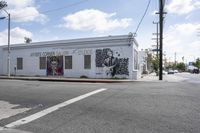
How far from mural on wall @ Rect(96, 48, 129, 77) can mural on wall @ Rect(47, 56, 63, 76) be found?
5240 mm

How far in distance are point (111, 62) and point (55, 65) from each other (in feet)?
25.5

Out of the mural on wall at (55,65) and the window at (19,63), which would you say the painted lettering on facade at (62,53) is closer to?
the mural on wall at (55,65)

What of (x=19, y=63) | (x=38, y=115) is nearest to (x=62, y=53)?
(x=19, y=63)

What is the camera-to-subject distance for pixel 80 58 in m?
33.2

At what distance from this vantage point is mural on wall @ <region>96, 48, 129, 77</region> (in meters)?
30.7

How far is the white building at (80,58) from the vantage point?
3069cm

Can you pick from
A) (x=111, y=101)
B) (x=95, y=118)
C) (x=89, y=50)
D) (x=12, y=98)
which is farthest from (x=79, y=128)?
Answer: (x=89, y=50)

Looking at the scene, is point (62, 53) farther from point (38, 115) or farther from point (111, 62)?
point (38, 115)

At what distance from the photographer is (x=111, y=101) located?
10969 mm

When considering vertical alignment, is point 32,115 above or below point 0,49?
below

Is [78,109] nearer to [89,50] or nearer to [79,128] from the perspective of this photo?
[79,128]

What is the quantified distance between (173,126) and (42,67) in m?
30.6

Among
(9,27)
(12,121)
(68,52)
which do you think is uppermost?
(9,27)

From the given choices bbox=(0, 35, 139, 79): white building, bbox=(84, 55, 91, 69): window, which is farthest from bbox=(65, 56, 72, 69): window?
bbox=(84, 55, 91, 69): window
